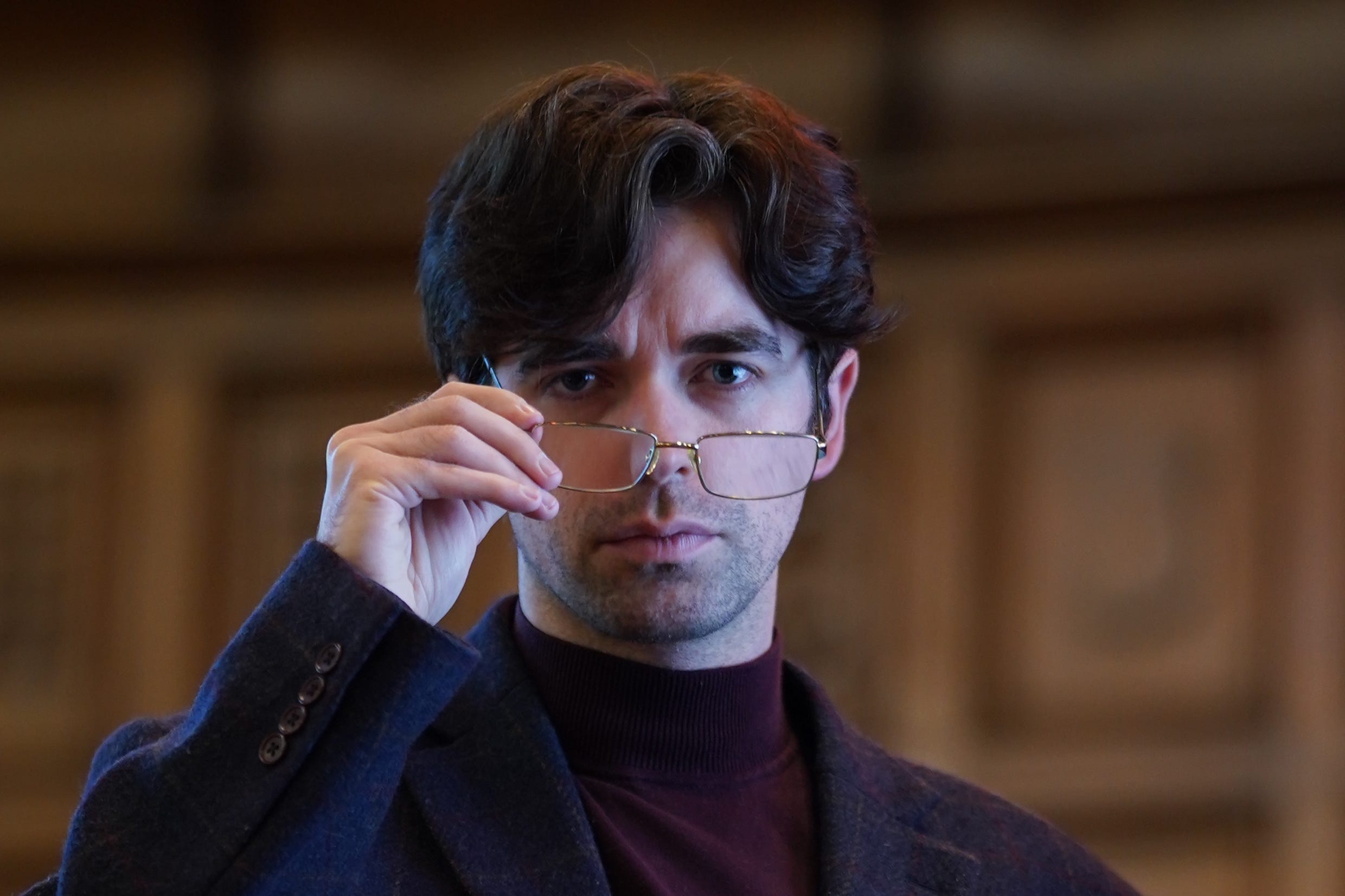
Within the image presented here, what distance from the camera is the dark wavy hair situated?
4.97 feet

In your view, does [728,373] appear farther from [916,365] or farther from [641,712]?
[916,365]

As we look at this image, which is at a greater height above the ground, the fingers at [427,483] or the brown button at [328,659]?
the fingers at [427,483]

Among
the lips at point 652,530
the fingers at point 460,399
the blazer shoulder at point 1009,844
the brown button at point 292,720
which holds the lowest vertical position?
the blazer shoulder at point 1009,844

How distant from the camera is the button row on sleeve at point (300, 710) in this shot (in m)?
1.25

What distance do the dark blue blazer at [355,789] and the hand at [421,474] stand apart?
0.12 ft

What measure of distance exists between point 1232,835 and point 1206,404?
2.53ft

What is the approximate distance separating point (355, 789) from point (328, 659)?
97mm

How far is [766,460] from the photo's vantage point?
5.08 ft

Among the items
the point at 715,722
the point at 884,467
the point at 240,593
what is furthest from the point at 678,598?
the point at 240,593

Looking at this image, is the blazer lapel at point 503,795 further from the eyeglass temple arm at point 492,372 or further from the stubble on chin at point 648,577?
the eyeglass temple arm at point 492,372

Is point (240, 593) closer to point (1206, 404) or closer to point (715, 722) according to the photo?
point (1206, 404)

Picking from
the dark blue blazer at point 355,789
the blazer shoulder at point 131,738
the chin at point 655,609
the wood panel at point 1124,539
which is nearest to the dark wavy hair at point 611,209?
the chin at point 655,609

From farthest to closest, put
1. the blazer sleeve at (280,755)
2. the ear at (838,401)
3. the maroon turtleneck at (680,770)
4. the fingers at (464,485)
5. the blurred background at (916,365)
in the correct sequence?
the blurred background at (916,365), the ear at (838,401), the maroon turtleneck at (680,770), the fingers at (464,485), the blazer sleeve at (280,755)

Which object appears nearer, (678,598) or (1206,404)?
(678,598)
